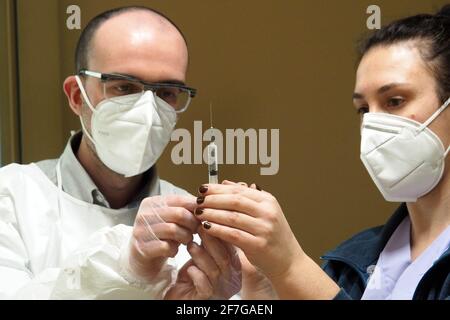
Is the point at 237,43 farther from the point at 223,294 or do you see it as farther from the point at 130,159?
the point at 223,294

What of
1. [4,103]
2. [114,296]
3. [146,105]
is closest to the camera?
[114,296]

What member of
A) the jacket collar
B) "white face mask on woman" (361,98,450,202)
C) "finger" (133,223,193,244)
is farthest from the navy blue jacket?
"finger" (133,223,193,244)

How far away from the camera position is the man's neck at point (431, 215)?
3.09ft

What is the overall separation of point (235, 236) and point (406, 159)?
0.42 metres

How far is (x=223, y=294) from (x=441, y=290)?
37cm

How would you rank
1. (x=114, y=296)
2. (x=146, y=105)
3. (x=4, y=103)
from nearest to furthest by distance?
(x=114, y=296)
(x=146, y=105)
(x=4, y=103)

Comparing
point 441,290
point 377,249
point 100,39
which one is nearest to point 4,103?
point 100,39

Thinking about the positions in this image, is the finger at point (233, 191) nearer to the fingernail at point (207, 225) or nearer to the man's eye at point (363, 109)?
the fingernail at point (207, 225)

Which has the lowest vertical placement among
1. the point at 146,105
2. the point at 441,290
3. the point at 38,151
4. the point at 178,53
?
the point at 441,290

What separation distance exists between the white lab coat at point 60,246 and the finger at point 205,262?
0.03 metres

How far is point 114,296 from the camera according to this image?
0.74 meters

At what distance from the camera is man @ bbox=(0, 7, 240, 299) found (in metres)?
0.77

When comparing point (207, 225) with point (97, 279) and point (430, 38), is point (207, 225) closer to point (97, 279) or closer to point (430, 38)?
point (97, 279)

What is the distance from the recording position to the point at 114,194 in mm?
1117
